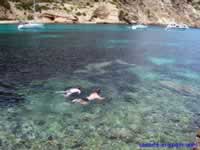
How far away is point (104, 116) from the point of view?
25781 millimetres

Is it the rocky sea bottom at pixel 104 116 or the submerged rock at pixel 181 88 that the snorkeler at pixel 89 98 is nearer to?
the rocky sea bottom at pixel 104 116

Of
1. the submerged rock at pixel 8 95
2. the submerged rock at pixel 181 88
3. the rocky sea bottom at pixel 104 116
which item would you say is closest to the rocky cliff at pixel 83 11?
the submerged rock at pixel 8 95

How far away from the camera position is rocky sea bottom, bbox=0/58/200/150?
68.8ft

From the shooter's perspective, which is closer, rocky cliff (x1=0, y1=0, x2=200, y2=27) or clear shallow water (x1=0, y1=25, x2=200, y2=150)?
clear shallow water (x1=0, y1=25, x2=200, y2=150)

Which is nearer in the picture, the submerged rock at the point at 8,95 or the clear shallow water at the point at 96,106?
the clear shallow water at the point at 96,106

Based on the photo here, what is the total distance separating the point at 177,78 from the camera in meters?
43.1

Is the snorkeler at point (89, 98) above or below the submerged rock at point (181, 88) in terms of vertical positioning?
above

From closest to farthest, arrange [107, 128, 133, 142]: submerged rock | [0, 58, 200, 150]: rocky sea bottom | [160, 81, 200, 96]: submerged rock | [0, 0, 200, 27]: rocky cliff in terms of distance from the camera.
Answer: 1. [0, 58, 200, 150]: rocky sea bottom
2. [107, 128, 133, 142]: submerged rock
3. [160, 81, 200, 96]: submerged rock
4. [0, 0, 200, 27]: rocky cliff

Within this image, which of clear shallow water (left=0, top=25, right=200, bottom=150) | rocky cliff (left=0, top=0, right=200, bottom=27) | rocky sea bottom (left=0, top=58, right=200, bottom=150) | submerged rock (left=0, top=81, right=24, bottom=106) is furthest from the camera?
rocky cliff (left=0, top=0, right=200, bottom=27)

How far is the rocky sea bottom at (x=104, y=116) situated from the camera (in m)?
21.0

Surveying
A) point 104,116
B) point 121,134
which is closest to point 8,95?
point 104,116

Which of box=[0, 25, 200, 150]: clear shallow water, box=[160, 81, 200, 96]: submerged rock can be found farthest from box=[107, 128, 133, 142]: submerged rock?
box=[160, 81, 200, 96]: submerged rock

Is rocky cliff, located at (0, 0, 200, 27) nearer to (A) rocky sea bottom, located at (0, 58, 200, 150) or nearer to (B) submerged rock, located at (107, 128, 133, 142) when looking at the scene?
(A) rocky sea bottom, located at (0, 58, 200, 150)

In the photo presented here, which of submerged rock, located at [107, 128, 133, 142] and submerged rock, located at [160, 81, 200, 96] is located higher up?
submerged rock, located at [107, 128, 133, 142]
